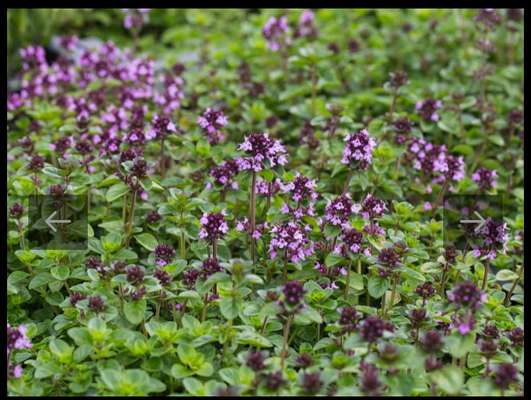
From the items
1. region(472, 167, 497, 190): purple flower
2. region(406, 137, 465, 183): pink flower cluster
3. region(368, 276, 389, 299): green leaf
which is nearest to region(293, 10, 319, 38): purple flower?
region(406, 137, 465, 183): pink flower cluster

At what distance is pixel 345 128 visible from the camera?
4.41 meters

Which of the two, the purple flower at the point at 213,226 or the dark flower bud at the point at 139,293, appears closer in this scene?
the dark flower bud at the point at 139,293

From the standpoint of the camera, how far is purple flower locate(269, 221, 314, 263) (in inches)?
117

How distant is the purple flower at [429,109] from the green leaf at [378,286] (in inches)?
62.5

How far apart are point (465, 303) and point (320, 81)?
251 centimetres

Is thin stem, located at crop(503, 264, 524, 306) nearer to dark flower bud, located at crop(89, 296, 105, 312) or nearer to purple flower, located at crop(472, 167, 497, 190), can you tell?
purple flower, located at crop(472, 167, 497, 190)

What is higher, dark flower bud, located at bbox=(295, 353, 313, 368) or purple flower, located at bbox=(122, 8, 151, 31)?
purple flower, located at bbox=(122, 8, 151, 31)

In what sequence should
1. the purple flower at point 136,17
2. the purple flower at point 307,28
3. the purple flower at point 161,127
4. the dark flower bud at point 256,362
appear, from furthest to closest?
1. the purple flower at point 307,28
2. the purple flower at point 136,17
3. the purple flower at point 161,127
4. the dark flower bud at point 256,362

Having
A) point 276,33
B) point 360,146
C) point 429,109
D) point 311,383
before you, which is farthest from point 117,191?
point 276,33

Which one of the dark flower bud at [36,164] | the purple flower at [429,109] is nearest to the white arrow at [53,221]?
the dark flower bud at [36,164]

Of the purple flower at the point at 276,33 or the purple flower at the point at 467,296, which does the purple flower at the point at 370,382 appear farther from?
A: the purple flower at the point at 276,33

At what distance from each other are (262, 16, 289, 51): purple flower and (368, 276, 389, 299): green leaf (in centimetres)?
249

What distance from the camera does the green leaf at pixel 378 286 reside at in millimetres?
2940

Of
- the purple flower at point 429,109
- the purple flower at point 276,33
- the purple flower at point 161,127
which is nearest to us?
the purple flower at point 161,127
